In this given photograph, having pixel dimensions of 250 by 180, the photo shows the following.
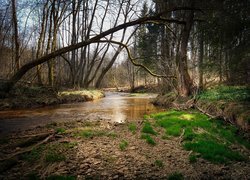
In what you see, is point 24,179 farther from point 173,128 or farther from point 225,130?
point 225,130

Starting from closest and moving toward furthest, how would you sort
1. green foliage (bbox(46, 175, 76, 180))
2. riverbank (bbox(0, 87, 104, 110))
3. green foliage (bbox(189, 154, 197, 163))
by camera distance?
green foliage (bbox(46, 175, 76, 180))
green foliage (bbox(189, 154, 197, 163))
riverbank (bbox(0, 87, 104, 110))

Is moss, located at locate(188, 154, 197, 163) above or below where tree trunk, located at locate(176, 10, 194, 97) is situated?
below

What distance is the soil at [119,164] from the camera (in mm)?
4141

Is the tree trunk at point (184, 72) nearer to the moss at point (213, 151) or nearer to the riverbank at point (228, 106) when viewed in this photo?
the riverbank at point (228, 106)

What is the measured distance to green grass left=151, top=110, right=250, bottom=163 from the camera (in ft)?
16.5

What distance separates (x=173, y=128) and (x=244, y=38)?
4.04m

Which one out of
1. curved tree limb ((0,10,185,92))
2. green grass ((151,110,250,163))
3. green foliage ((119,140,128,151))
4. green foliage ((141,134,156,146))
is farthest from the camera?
curved tree limb ((0,10,185,92))

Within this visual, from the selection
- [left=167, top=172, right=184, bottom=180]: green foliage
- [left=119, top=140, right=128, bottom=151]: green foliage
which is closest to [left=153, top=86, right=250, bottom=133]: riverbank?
[left=167, top=172, right=184, bottom=180]: green foliage

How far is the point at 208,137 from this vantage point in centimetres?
638

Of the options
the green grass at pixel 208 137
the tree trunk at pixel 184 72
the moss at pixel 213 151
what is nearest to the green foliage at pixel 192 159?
the green grass at pixel 208 137

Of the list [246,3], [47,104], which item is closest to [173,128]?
[246,3]

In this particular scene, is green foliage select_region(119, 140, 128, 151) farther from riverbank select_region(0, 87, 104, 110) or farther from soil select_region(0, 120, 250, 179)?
riverbank select_region(0, 87, 104, 110)

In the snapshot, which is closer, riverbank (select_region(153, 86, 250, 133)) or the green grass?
the green grass

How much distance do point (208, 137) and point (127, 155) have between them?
9.21 feet
